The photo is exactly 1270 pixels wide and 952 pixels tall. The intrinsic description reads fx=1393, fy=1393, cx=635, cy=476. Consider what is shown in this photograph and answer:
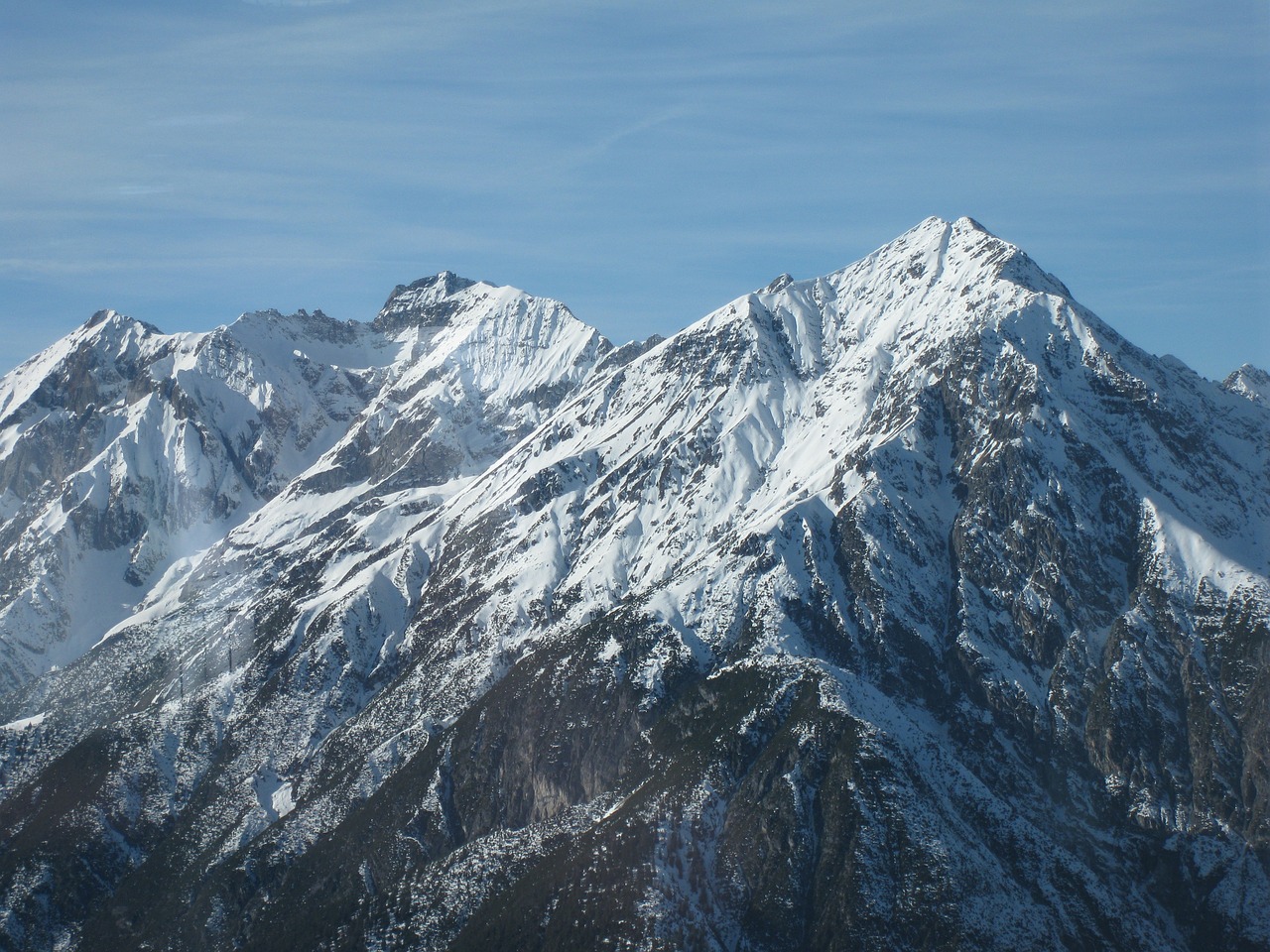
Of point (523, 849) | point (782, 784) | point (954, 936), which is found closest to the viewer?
point (954, 936)

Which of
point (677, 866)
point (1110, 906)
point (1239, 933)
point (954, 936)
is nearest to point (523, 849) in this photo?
point (677, 866)

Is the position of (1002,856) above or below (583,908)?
above

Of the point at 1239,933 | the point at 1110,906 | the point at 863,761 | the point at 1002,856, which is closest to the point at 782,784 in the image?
the point at 863,761

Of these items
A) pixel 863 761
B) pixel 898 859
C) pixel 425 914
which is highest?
pixel 863 761

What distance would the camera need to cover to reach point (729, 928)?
172500 mm

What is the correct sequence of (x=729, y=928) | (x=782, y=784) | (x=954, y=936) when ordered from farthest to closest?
(x=782, y=784)
(x=729, y=928)
(x=954, y=936)

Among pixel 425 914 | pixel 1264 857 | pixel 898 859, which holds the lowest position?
pixel 425 914

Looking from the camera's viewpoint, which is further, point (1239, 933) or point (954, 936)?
point (1239, 933)

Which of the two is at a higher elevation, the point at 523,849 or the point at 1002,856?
the point at 1002,856

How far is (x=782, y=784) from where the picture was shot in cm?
18512

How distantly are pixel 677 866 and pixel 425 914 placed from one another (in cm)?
3786

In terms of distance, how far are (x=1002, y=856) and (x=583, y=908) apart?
53646 mm

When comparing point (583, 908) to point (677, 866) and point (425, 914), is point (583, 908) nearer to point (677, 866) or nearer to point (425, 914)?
Result: point (677, 866)

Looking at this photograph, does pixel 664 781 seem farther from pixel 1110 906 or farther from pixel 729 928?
pixel 1110 906
